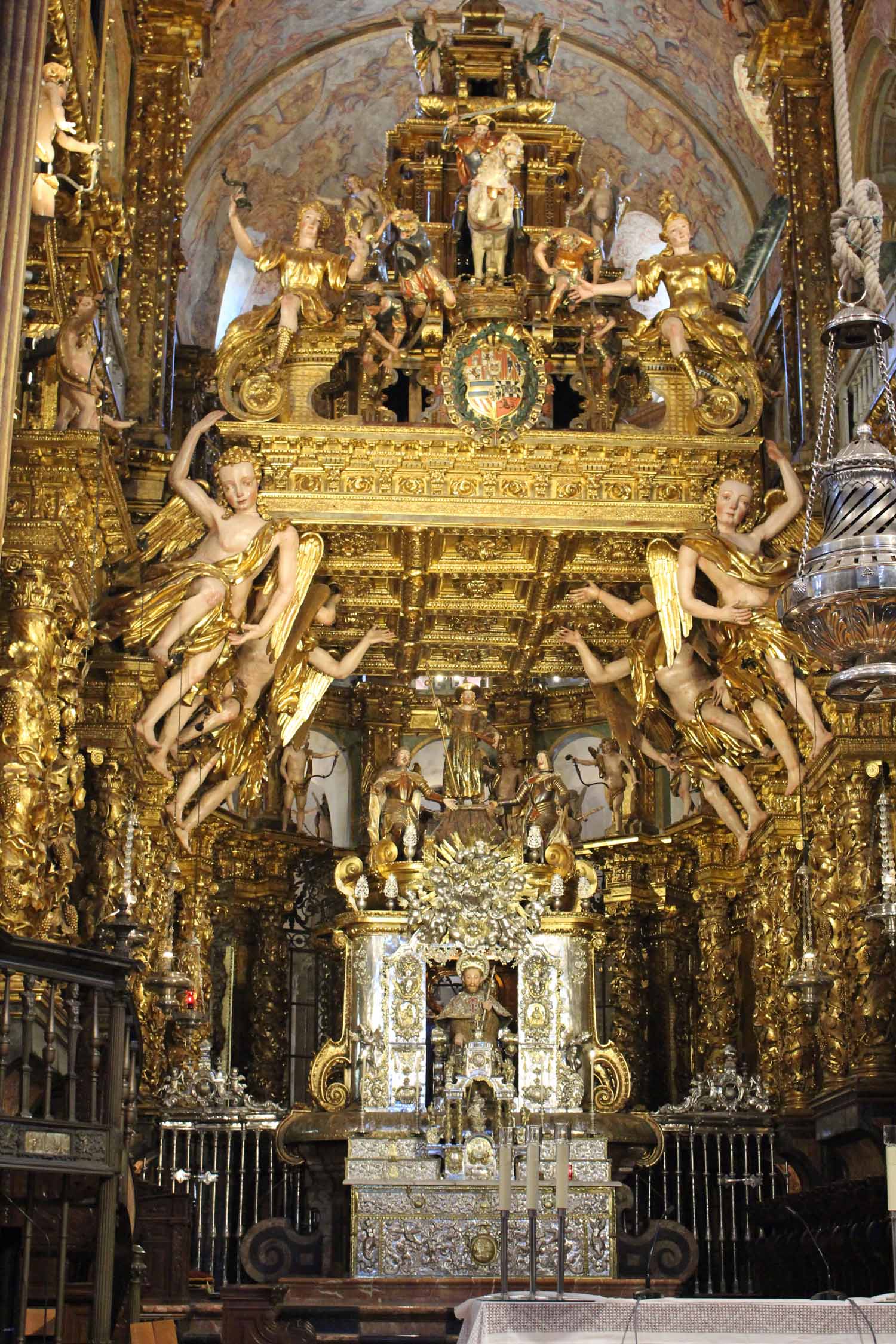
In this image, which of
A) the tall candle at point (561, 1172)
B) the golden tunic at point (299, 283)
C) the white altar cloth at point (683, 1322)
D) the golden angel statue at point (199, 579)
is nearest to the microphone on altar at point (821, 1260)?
the white altar cloth at point (683, 1322)

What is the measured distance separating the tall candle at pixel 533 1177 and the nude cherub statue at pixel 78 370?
7.01m

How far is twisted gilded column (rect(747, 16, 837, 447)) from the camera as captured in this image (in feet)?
51.1

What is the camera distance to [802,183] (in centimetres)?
1628

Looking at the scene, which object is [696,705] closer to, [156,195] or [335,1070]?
[335,1070]

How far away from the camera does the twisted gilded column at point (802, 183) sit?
15.6m

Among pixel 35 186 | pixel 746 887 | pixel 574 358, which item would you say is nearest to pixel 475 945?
pixel 746 887

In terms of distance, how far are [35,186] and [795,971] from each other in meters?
7.98

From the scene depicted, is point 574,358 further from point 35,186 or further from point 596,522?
point 35,186

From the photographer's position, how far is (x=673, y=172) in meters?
19.4

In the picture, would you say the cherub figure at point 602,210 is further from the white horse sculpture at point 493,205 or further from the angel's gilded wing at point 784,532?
the angel's gilded wing at point 784,532

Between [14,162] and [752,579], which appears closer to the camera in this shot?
[14,162]

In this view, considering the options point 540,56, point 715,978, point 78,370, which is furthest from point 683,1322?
point 540,56

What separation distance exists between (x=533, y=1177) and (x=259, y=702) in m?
10.1

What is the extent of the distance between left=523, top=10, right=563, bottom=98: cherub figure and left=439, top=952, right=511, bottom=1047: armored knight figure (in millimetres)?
9029
